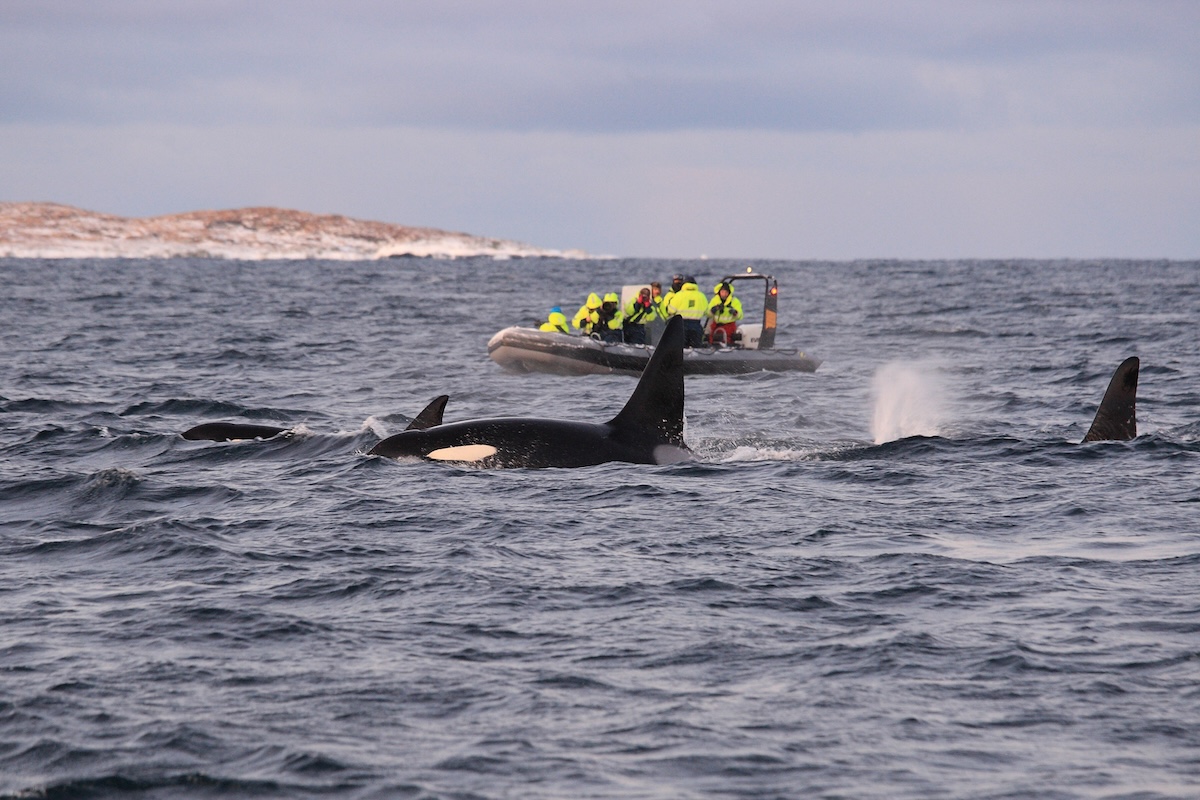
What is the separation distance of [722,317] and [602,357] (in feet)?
10.1

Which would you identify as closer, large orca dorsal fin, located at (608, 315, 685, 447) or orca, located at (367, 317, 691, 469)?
large orca dorsal fin, located at (608, 315, 685, 447)

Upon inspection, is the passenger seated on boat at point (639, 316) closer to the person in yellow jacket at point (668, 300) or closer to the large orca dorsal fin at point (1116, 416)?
the person in yellow jacket at point (668, 300)

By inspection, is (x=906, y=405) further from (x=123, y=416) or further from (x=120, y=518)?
(x=120, y=518)

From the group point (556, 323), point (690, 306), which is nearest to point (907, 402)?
point (690, 306)

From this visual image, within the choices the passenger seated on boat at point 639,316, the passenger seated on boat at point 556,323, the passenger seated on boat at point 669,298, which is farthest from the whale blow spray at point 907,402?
the passenger seated on boat at point 556,323

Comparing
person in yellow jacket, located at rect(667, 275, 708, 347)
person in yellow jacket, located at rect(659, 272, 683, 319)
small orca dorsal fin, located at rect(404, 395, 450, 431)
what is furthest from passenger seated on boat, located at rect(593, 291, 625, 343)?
small orca dorsal fin, located at rect(404, 395, 450, 431)

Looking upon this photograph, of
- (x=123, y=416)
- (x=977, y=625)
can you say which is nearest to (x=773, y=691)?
(x=977, y=625)

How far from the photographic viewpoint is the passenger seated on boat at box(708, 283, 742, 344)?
28.3 meters

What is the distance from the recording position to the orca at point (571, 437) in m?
13.4

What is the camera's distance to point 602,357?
26.7 meters

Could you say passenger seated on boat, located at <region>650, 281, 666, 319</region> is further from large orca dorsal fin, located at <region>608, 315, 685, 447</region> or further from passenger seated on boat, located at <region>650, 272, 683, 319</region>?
large orca dorsal fin, located at <region>608, 315, 685, 447</region>

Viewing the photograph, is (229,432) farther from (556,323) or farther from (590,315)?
(556,323)

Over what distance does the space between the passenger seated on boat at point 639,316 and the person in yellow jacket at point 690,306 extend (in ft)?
1.40

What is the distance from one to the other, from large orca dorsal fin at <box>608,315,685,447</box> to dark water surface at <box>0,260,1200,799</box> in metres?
0.52
